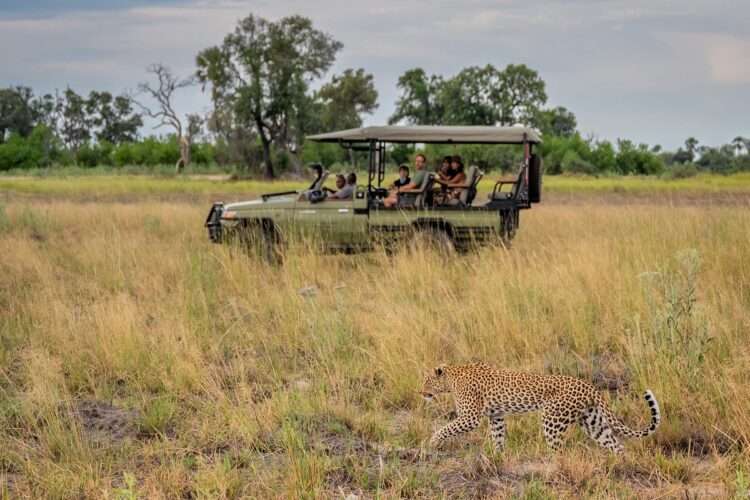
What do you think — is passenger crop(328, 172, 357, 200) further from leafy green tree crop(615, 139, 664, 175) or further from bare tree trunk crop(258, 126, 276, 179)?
leafy green tree crop(615, 139, 664, 175)

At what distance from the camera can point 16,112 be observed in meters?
104

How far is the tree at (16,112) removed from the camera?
10388 cm

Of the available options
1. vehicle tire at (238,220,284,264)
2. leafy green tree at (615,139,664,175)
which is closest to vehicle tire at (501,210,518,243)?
vehicle tire at (238,220,284,264)

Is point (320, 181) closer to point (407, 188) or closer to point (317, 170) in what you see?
point (317, 170)

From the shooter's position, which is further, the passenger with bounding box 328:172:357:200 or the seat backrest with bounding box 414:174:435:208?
the passenger with bounding box 328:172:357:200

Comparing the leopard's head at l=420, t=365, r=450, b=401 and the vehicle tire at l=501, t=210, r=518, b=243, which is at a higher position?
the vehicle tire at l=501, t=210, r=518, b=243

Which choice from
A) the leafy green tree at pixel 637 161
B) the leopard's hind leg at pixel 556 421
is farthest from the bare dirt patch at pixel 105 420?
the leafy green tree at pixel 637 161

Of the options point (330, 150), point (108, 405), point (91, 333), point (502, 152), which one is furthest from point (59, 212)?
point (330, 150)

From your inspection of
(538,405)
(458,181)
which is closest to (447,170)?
(458,181)

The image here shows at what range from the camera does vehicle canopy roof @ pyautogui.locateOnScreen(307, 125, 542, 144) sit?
13062mm

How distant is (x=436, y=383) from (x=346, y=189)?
7736 mm

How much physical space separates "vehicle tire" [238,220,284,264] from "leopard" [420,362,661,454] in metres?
7.99

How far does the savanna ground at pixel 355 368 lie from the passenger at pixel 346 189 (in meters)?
1.14

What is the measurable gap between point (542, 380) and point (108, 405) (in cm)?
330
